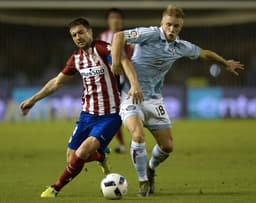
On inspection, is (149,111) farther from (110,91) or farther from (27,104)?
(27,104)

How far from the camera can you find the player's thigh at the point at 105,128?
378 inches

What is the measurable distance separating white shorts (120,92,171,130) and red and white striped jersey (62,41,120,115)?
156mm

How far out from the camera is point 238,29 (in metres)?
36.3

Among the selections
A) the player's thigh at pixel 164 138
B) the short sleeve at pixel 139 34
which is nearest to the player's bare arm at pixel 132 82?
the short sleeve at pixel 139 34

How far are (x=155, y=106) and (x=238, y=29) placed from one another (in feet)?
88.3

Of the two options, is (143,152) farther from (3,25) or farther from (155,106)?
(3,25)

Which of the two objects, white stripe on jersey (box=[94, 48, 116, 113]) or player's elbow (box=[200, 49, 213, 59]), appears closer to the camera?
white stripe on jersey (box=[94, 48, 116, 113])

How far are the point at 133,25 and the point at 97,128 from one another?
97.0 ft

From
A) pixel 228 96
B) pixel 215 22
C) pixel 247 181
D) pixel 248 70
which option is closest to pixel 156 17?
pixel 215 22

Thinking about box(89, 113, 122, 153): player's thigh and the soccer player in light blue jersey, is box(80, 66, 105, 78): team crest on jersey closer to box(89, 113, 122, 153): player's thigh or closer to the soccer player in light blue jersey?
the soccer player in light blue jersey

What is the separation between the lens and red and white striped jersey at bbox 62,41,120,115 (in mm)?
9820

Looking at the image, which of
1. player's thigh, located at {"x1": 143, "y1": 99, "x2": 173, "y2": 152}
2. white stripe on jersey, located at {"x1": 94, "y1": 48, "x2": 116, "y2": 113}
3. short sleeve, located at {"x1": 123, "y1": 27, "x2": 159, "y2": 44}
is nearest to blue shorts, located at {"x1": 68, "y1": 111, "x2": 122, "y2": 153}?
white stripe on jersey, located at {"x1": 94, "y1": 48, "x2": 116, "y2": 113}

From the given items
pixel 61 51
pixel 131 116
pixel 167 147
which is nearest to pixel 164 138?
pixel 167 147

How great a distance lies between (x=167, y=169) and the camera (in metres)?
13.1
